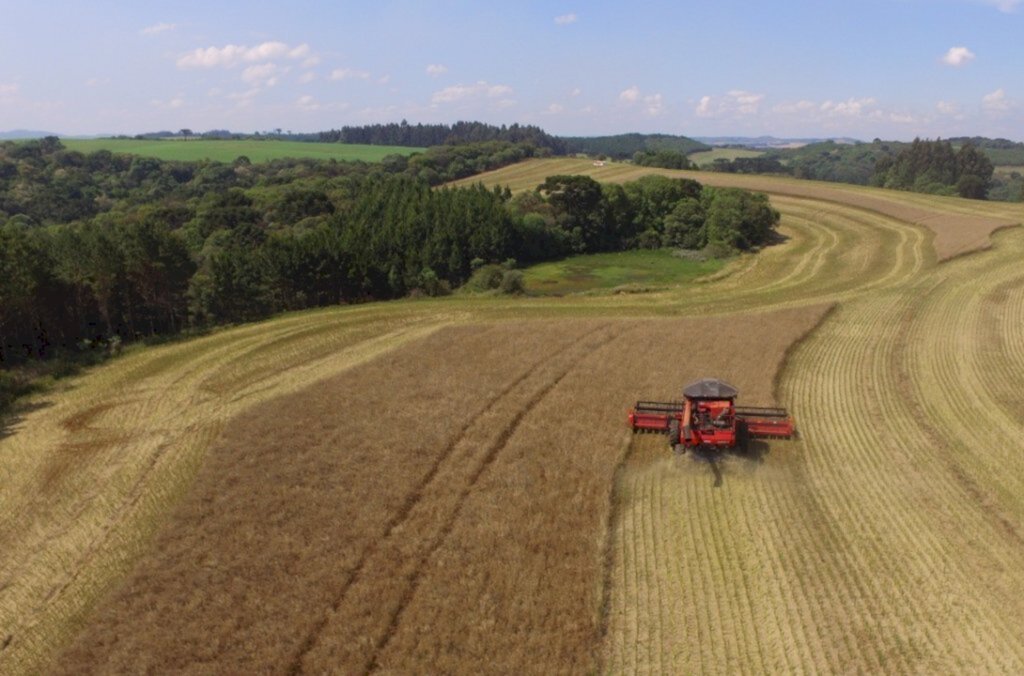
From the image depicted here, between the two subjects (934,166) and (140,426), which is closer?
(140,426)

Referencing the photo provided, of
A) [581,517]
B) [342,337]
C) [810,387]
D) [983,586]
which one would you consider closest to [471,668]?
[581,517]

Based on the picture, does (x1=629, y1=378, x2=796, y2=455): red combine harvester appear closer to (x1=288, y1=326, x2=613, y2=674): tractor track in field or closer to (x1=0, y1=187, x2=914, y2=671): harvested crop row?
(x1=288, y1=326, x2=613, y2=674): tractor track in field

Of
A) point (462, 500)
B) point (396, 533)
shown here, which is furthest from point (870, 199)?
point (396, 533)

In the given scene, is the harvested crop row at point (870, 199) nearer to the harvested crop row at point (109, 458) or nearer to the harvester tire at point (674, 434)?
the harvester tire at point (674, 434)

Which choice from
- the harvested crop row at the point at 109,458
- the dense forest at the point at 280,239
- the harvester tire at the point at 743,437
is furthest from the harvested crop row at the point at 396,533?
the dense forest at the point at 280,239

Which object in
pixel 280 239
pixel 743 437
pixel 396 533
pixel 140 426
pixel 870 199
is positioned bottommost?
pixel 140 426

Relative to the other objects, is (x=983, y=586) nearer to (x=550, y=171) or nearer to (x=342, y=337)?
(x=342, y=337)

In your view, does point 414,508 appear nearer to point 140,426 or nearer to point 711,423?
point 711,423
